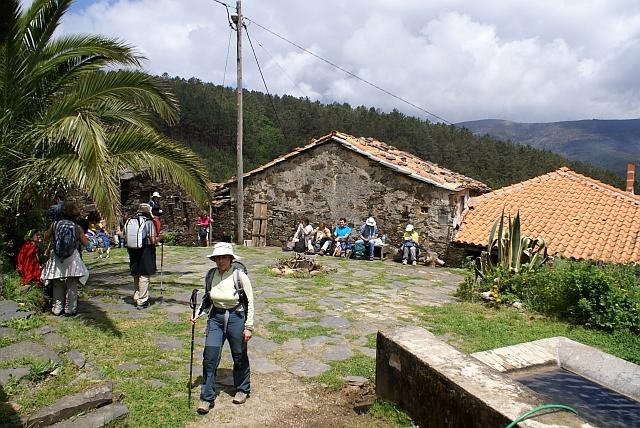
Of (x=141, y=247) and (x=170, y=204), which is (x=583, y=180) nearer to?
(x=141, y=247)

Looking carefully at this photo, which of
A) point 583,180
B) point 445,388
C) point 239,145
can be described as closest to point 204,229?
point 239,145

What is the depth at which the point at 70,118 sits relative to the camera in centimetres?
592

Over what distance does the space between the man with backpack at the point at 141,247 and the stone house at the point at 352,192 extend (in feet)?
30.4

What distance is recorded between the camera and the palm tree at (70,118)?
19.1ft

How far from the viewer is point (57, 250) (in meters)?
5.99

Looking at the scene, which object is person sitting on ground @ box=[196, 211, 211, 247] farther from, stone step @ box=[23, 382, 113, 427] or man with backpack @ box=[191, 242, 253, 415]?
stone step @ box=[23, 382, 113, 427]

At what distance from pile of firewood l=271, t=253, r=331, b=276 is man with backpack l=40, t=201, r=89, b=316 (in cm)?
486

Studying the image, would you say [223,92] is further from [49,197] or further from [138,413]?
[138,413]

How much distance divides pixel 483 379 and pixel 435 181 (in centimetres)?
1126

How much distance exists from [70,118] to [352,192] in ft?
34.6

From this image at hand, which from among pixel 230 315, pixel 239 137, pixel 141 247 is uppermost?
pixel 239 137

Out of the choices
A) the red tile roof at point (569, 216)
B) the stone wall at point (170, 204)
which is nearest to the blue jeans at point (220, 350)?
the red tile roof at point (569, 216)

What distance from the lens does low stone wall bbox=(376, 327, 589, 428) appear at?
293 centimetres

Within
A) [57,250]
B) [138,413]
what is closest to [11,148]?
[57,250]
